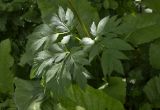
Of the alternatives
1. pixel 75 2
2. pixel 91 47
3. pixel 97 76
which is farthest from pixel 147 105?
pixel 75 2

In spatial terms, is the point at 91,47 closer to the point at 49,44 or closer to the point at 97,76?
the point at 49,44

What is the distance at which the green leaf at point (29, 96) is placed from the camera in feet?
5.98

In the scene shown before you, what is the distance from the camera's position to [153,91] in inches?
76.0

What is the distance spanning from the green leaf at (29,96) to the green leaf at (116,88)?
36 centimetres

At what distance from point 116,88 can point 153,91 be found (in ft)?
0.70

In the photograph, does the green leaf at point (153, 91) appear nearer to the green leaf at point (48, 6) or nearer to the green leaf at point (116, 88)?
the green leaf at point (116, 88)

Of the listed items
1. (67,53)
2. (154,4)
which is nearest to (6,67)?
(67,53)

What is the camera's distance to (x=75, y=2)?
208 cm

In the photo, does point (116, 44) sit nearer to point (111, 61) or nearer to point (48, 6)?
point (111, 61)

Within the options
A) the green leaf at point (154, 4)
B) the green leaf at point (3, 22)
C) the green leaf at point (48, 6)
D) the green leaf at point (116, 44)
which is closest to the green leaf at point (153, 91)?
the green leaf at point (154, 4)

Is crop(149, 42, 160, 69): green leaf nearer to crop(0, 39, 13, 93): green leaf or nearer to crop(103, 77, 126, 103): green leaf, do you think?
crop(103, 77, 126, 103): green leaf

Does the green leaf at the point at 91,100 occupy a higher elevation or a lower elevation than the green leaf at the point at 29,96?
lower

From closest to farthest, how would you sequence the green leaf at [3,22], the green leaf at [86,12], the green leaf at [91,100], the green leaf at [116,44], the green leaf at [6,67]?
the green leaf at [116,44] < the green leaf at [91,100] < the green leaf at [86,12] < the green leaf at [6,67] < the green leaf at [3,22]

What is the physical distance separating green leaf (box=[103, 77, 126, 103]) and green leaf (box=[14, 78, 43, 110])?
362mm
